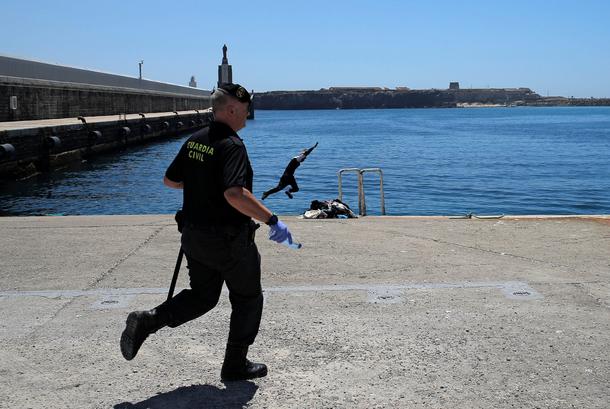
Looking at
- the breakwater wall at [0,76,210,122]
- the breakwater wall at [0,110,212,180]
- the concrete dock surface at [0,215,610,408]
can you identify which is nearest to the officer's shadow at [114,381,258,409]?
the concrete dock surface at [0,215,610,408]

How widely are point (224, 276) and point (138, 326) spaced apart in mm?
534

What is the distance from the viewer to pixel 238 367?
389cm

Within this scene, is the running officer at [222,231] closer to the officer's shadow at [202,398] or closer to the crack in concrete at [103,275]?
the officer's shadow at [202,398]

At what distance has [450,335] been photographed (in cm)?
465

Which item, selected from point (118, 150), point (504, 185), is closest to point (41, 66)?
point (118, 150)

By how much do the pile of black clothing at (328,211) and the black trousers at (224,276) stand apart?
21.3 feet

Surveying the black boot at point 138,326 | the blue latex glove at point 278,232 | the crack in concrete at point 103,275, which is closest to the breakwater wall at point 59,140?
the crack in concrete at point 103,275

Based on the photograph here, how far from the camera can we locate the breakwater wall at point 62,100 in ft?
103

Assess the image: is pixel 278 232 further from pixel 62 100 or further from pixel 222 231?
pixel 62 100

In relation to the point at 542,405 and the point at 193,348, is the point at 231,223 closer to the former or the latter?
the point at 193,348

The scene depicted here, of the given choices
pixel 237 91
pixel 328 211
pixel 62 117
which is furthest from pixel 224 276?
pixel 62 117

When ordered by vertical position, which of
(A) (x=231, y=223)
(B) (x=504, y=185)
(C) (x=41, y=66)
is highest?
(C) (x=41, y=66)

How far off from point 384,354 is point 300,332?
664 mm

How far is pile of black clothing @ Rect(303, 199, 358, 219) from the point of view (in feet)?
34.5
